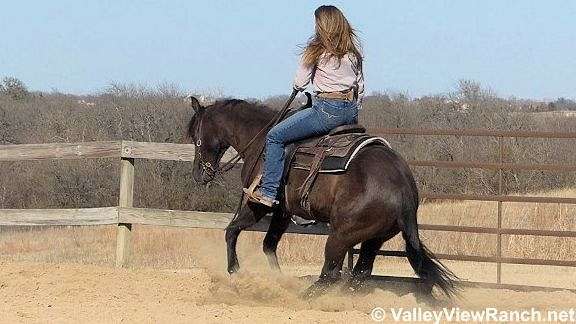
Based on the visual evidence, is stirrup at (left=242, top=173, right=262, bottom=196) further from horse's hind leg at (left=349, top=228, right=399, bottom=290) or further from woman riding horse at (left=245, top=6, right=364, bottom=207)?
horse's hind leg at (left=349, top=228, right=399, bottom=290)

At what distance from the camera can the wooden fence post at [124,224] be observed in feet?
32.8

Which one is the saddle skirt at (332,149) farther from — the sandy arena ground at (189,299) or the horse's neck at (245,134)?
the sandy arena ground at (189,299)

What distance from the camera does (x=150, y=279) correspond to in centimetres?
882

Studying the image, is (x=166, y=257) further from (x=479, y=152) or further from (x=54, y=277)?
(x=479, y=152)

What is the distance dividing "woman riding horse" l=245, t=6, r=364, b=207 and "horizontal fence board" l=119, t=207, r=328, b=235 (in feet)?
6.58

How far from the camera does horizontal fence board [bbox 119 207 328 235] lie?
953 cm

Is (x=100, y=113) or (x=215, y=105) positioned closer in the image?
(x=215, y=105)

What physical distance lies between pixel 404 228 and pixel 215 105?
8.27ft

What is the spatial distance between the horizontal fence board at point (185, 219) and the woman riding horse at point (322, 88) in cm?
201

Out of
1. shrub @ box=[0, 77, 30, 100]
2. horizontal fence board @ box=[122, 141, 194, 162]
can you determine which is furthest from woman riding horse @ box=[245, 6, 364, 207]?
shrub @ box=[0, 77, 30, 100]

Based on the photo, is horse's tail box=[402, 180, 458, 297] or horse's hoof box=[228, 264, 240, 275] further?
horse's hoof box=[228, 264, 240, 275]

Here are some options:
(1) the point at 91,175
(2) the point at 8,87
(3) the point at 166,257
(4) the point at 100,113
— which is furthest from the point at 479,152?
(2) the point at 8,87

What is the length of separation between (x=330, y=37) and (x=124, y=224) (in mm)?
3832

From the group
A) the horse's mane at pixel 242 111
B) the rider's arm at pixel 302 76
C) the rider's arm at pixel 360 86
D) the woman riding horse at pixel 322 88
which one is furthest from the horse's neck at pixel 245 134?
the rider's arm at pixel 360 86
